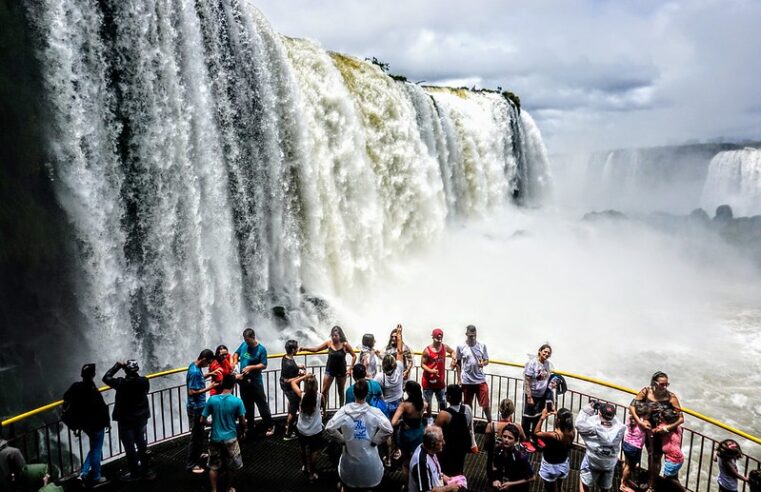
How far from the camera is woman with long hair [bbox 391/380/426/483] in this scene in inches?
225

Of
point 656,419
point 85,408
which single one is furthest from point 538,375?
point 85,408

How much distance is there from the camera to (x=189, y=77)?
13273 mm

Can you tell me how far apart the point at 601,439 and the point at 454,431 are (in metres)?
1.77

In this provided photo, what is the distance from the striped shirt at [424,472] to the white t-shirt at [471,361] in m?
3.08

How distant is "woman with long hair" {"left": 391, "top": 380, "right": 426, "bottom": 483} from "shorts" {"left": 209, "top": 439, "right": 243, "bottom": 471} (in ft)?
6.21

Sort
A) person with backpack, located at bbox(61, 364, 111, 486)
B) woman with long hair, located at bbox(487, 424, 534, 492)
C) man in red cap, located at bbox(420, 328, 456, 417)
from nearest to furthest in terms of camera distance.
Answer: woman with long hair, located at bbox(487, 424, 534, 492) → person with backpack, located at bbox(61, 364, 111, 486) → man in red cap, located at bbox(420, 328, 456, 417)

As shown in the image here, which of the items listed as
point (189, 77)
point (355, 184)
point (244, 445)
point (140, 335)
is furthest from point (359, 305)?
point (244, 445)

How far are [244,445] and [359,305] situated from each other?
12.1 meters

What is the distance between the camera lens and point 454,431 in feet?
18.1

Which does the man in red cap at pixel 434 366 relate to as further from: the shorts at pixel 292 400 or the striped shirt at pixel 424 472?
the striped shirt at pixel 424 472

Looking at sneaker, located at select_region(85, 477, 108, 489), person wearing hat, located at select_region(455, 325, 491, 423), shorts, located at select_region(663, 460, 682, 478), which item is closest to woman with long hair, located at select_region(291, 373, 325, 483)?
person wearing hat, located at select_region(455, 325, 491, 423)

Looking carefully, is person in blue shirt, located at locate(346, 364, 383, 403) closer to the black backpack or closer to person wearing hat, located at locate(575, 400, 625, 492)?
person wearing hat, located at locate(575, 400, 625, 492)

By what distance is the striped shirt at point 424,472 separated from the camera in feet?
15.5

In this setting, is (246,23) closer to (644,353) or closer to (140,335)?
(140,335)
